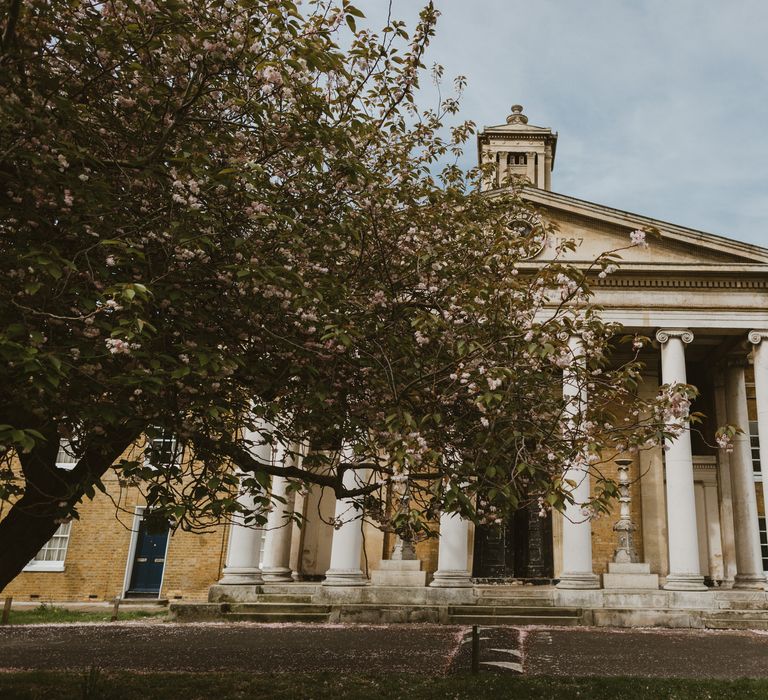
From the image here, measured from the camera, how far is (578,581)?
16.8m

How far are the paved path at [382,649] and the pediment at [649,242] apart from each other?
938 centimetres

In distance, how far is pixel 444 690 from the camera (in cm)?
757

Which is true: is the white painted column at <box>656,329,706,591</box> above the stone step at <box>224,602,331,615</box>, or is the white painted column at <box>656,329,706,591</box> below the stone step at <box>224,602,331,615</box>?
above

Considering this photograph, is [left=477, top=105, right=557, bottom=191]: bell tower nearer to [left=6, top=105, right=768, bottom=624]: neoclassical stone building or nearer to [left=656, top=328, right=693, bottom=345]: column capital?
[left=6, top=105, right=768, bottom=624]: neoclassical stone building

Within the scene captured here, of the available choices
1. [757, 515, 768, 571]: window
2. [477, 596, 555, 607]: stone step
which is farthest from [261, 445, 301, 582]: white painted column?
[757, 515, 768, 571]: window

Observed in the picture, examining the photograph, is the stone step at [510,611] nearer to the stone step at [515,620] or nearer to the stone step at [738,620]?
the stone step at [515,620]

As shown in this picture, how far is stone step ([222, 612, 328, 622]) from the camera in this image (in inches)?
605

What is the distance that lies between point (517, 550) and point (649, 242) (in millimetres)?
10040

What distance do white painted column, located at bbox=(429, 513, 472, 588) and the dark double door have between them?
3.89m

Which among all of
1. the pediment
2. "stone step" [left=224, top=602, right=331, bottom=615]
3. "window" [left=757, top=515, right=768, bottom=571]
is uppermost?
the pediment

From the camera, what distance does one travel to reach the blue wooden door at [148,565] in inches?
835

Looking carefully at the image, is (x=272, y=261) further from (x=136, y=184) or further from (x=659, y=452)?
(x=659, y=452)

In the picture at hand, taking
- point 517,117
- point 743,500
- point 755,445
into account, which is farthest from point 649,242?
point 517,117

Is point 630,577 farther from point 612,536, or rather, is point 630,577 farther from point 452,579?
point 452,579
